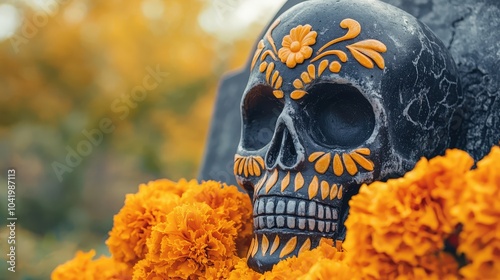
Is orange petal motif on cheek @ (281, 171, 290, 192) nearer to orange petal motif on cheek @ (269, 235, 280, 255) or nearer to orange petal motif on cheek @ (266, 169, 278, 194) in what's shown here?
Answer: orange petal motif on cheek @ (266, 169, 278, 194)

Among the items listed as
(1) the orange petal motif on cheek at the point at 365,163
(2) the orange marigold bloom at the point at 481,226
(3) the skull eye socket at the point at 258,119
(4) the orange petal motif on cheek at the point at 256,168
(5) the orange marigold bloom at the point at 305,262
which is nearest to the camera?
(2) the orange marigold bloom at the point at 481,226

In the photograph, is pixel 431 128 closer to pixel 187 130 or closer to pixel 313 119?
pixel 313 119

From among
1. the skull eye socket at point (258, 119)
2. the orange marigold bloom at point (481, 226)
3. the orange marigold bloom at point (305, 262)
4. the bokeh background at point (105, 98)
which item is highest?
the bokeh background at point (105, 98)

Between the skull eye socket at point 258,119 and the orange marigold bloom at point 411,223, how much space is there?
0.85 meters

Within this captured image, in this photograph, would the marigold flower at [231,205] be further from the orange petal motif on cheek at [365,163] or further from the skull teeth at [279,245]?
the orange petal motif on cheek at [365,163]

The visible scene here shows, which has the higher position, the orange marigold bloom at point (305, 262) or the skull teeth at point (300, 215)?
the skull teeth at point (300, 215)

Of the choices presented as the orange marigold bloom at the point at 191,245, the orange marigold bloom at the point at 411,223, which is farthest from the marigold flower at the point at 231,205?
the orange marigold bloom at the point at 411,223

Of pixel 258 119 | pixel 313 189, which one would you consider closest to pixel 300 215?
pixel 313 189

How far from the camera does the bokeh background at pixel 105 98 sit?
1009 cm

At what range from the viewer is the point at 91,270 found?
277 centimetres

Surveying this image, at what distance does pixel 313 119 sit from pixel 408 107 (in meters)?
0.28

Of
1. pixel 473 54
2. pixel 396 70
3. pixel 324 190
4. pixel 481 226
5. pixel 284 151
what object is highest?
pixel 473 54

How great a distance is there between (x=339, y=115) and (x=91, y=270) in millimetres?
1135

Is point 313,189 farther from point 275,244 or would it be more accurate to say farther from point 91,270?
point 91,270
